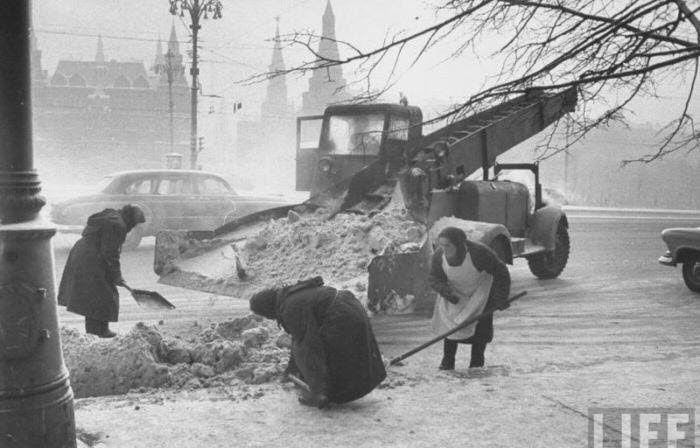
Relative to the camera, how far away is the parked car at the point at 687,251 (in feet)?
34.8

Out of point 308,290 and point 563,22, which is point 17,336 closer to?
point 308,290

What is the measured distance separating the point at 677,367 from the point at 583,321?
2.37m

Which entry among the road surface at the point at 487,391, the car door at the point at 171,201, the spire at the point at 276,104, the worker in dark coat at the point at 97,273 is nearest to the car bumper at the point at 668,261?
the road surface at the point at 487,391

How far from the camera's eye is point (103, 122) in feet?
228

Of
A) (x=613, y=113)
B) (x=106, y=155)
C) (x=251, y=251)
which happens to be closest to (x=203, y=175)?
(x=251, y=251)

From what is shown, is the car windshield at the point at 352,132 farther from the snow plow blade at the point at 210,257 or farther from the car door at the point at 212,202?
the car door at the point at 212,202

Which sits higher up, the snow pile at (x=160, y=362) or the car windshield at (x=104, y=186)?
the car windshield at (x=104, y=186)

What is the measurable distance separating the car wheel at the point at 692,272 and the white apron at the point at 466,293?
20.4 feet

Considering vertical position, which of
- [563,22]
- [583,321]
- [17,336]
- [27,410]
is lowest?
[583,321]

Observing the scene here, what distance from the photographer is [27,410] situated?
325cm

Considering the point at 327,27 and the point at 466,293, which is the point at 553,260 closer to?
the point at 466,293

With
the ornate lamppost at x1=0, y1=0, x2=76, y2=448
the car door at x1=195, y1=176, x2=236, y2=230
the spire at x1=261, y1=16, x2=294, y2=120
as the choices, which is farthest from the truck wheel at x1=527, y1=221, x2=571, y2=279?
the spire at x1=261, y1=16, x2=294, y2=120

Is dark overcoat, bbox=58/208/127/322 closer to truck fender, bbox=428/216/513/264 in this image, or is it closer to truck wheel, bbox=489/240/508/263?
truck fender, bbox=428/216/513/264

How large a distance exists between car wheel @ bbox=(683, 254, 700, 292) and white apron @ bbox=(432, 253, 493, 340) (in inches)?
245
